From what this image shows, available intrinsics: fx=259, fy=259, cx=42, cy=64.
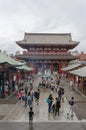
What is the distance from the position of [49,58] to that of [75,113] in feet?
174

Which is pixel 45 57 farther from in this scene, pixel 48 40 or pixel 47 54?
pixel 48 40

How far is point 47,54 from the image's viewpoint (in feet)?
250

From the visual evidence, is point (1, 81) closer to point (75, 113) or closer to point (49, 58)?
point (75, 113)

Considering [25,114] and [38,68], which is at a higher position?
[38,68]

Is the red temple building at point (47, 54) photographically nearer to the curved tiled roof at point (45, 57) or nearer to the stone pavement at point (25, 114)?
the curved tiled roof at point (45, 57)

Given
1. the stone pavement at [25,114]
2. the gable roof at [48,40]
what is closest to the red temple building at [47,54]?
the gable roof at [48,40]

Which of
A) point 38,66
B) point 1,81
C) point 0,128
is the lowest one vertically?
point 0,128

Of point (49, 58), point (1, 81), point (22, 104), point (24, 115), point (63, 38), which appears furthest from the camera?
point (63, 38)

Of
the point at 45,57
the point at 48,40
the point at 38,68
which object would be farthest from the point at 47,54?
the point at 48,40

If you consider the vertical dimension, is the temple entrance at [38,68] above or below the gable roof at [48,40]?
below

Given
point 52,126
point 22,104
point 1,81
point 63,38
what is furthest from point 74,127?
point 63,38

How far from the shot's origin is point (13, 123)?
1875 centimetres

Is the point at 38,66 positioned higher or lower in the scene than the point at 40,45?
lower

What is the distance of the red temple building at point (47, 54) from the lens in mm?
→ 75062
